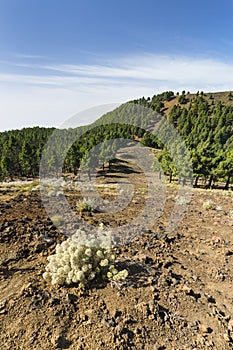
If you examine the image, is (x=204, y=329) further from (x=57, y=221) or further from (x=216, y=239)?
(x=57, y=221)

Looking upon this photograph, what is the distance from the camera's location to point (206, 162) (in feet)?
123

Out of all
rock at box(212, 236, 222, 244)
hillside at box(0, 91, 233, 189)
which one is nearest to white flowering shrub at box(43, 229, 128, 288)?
rock at box(212, 236, 222, 244)

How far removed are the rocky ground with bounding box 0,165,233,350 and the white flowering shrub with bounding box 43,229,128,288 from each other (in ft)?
0.86

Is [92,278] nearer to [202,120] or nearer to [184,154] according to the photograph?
[184,154]

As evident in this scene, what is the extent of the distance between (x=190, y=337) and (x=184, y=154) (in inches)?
1493

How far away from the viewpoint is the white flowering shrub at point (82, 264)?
562 cm

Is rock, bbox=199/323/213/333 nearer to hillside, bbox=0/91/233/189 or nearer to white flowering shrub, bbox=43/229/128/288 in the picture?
white flowering shrub, bbox=43/229/128/288

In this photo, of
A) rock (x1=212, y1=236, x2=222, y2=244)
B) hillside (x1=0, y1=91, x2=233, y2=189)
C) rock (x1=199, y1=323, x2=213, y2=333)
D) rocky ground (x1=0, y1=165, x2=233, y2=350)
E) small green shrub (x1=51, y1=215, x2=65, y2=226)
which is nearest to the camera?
rocky ground (x1=0, y1=165, x2=233, y2=350)

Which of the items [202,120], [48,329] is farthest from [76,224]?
[202,120]

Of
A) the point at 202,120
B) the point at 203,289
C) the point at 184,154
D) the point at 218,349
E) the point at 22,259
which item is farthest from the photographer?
the point at 202,120

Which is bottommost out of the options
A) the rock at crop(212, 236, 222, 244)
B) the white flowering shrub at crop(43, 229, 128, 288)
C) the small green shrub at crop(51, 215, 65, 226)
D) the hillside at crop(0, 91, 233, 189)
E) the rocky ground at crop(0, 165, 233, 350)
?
the hillside at crop(0, 91, 233, 189)

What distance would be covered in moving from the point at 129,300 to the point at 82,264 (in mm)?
1466

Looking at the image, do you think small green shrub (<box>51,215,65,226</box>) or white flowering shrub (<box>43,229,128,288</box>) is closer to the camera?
white flowering shrub (<box>43,229,128,288</box>)

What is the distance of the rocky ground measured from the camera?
4379mm
